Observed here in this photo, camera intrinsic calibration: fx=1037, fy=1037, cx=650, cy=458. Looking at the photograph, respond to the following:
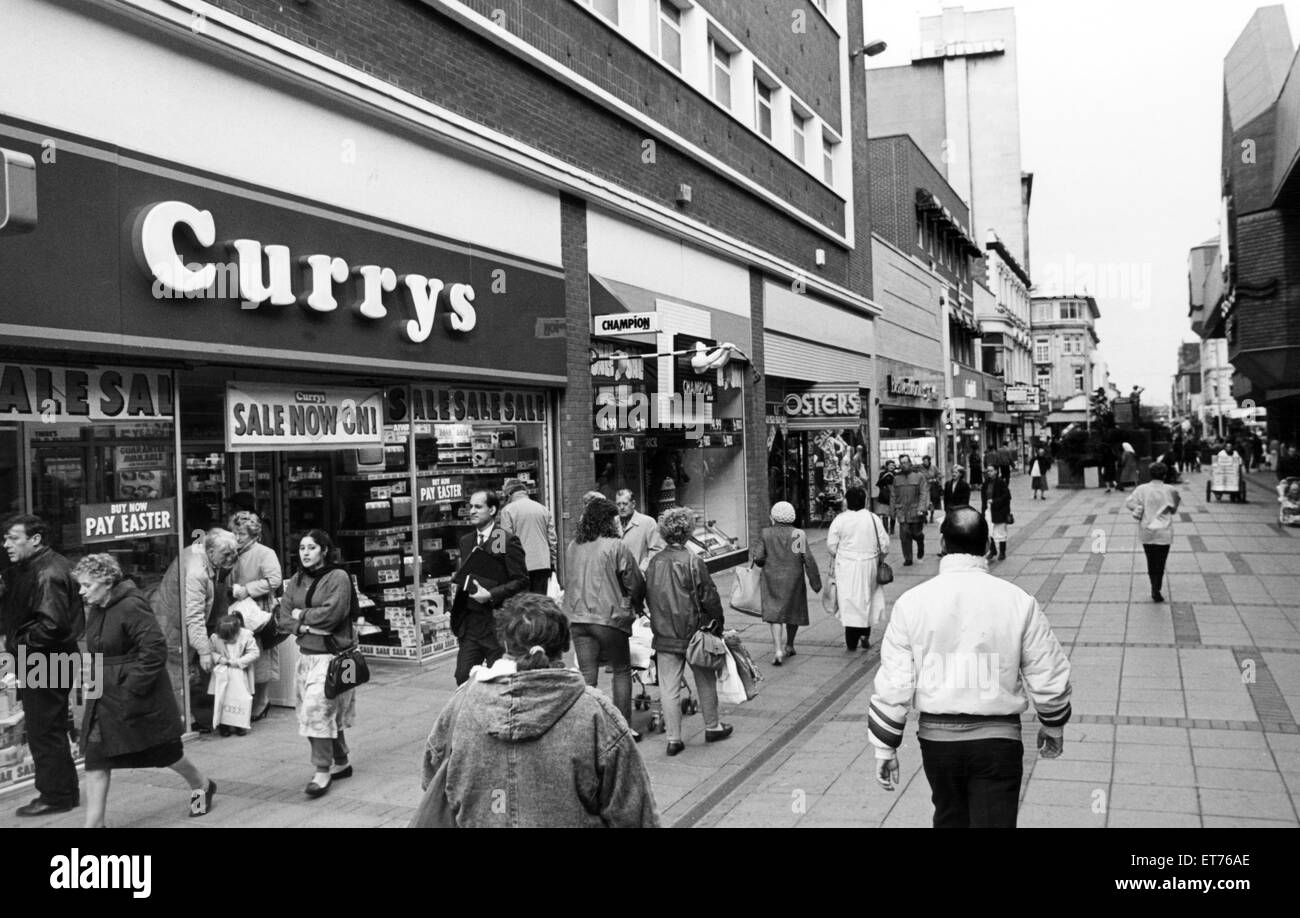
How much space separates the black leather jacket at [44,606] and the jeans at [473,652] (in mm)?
2309

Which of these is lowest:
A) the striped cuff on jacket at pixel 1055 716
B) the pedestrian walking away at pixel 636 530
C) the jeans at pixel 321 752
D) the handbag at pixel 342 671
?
the jeans at pixel 321 752

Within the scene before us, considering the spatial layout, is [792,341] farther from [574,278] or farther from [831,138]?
[574,278]

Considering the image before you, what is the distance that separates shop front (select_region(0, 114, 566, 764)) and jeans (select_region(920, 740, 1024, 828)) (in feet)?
18.7

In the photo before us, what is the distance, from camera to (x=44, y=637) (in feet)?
19.0

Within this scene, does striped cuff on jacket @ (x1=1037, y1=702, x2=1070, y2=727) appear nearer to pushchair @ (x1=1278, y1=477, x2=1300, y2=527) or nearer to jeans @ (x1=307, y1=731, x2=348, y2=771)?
jeans @ (x1=307, y1=731, x2=348, y2=771)

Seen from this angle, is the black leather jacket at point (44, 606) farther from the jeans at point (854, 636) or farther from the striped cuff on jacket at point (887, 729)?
the jeans at point (854, 636)

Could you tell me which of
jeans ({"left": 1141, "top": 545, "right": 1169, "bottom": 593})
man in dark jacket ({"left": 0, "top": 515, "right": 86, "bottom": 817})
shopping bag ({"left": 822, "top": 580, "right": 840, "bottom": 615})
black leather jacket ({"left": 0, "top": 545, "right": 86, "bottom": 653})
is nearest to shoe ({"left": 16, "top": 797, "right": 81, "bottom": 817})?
man in dark jacket ({"left": 0, "top": 515, "right": 86, "bottom": 817})

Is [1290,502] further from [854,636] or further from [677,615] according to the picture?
[677,615]

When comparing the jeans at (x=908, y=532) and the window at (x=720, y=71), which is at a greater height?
the window at (x=720, y=71)

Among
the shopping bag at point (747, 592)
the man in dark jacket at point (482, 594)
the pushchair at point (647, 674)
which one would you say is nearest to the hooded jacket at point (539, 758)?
the man in dark jacket at point (482, 594)

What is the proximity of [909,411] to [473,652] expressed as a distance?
30.9 metres

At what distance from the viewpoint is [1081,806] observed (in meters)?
5.56

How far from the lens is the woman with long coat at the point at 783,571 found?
9.70m

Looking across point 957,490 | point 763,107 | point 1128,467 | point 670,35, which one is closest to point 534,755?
point 957,490
